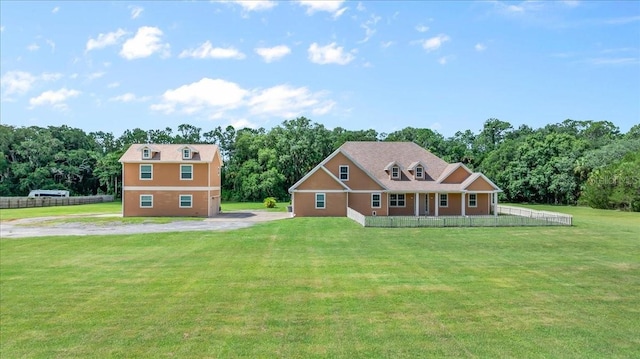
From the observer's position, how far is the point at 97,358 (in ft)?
30.0

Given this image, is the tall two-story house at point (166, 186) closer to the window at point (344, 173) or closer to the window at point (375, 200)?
the window at point (344, 173)

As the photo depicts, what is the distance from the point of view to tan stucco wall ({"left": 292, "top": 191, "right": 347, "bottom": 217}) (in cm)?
4006

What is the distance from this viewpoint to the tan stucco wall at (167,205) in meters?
42.8

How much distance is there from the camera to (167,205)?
141 feet

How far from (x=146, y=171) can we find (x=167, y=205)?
368 centimetres

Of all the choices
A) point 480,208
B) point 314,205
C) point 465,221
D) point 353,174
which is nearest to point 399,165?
point 353,174

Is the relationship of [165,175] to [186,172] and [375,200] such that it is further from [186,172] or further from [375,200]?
[375,200]

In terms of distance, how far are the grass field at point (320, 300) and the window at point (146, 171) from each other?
19616 millimetres

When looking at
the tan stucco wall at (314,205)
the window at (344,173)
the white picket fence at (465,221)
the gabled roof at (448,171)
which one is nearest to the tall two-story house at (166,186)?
the tan stucco wall at (314,205)

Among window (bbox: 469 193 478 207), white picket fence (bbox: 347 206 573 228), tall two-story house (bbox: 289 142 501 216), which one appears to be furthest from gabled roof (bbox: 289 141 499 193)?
white picket fence (bbox: 347 206 573 228)

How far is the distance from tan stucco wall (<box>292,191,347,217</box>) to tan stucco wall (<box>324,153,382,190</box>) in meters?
1.77

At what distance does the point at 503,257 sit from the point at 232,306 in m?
12.5

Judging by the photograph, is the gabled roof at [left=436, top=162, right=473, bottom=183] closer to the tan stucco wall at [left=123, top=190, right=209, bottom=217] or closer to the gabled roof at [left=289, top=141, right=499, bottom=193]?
the gabled roof at [left=289, top=141, right=499, bottom=193]

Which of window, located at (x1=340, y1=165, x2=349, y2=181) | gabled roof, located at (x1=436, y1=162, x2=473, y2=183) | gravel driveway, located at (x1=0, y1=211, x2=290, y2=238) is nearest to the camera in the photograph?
gravel driveway, located at (x1=0, y1=211, x2=290, y2=238)
